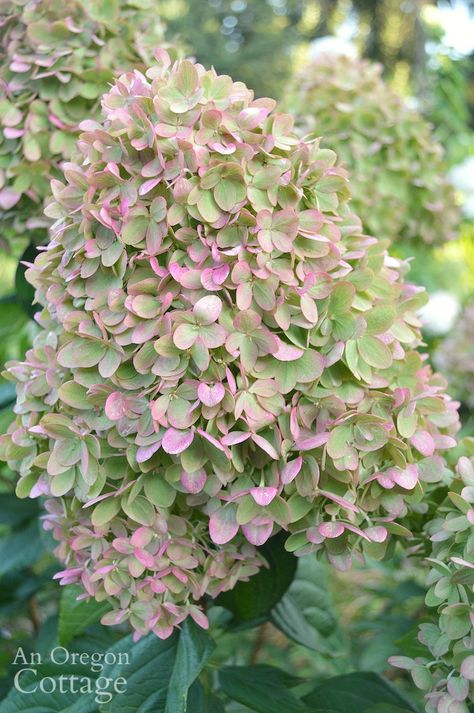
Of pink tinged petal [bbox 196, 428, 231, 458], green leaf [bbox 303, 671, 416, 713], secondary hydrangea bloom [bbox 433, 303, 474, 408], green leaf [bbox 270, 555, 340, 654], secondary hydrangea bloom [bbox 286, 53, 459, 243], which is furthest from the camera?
secondary hydrangea bloom [bbox 433, 303, 474, 408]

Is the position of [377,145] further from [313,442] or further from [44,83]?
[313,442]

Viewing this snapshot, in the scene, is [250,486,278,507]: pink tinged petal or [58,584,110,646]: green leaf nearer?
[250,486,278,507]: pink tinged petal

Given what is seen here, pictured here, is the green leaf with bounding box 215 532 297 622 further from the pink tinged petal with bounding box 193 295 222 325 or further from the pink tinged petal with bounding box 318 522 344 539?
the pink tinged petal with bounding box 193 295 222 325

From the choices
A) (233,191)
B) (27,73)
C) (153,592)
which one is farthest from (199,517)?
(27,73)

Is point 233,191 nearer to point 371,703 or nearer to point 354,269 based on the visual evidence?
point 354,269

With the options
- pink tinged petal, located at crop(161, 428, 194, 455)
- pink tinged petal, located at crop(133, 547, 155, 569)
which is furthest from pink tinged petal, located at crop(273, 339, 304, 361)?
pink tinged petal, located at crop(133, 547, 155, 569)

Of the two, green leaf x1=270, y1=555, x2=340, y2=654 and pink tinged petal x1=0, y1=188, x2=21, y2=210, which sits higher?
pink tinged petal x1=0, y1=188, x2=21, y2=210

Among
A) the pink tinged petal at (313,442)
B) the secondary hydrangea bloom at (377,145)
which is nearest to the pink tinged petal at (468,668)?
the pink tinged petal at (313,442)

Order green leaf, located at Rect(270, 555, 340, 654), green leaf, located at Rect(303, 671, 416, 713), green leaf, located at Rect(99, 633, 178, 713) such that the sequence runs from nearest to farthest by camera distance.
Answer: green leaf, located at Rect(99, 633, 178, 713), green leaf, located at Rect(303, 671, 416, 713), green leaf, located at Rect(270, 555, 340, 654)
